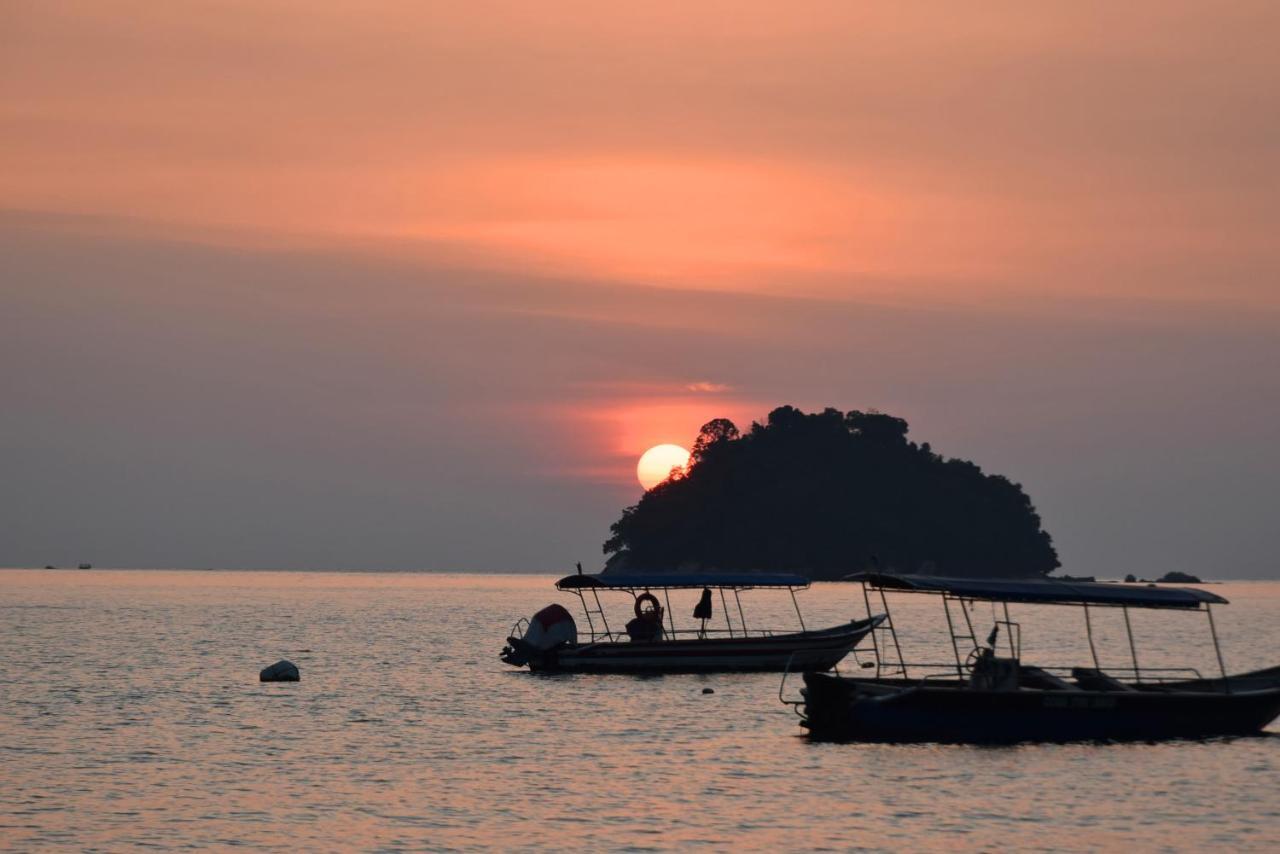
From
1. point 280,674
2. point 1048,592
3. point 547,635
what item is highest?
point 547,635

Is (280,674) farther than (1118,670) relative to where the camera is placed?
Yes

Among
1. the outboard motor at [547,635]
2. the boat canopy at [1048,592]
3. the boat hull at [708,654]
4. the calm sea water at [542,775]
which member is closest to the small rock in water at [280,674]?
the calm sea water at [542,775]

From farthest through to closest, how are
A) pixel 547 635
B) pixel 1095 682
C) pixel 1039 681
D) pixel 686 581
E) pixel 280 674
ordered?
pixel 547 635
pixel 280 674
pixel 686 581
pixel 1095 682
pixel 1039 681

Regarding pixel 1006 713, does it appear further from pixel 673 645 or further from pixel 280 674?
pixel 280 674

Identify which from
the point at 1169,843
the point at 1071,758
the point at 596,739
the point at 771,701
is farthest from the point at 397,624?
the point at 1169,843

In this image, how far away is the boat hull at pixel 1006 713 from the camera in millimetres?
41500

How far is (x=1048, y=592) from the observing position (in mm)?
42906

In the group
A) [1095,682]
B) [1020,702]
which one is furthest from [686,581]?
[1020,702]

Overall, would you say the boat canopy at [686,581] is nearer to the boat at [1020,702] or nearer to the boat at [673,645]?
the boat at [673,645]

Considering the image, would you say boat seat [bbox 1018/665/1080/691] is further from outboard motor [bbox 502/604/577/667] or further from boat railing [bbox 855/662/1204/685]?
outboard motor [bbox 502/604/577/667]

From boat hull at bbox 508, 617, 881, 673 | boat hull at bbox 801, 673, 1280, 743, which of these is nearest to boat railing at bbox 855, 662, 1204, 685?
boat hull at bbox 801, 673, 1280, 743

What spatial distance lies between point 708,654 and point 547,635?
22.5 feet

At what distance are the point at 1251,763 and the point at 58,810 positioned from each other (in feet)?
92.8

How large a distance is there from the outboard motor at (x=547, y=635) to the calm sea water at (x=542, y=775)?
56.4 inches
